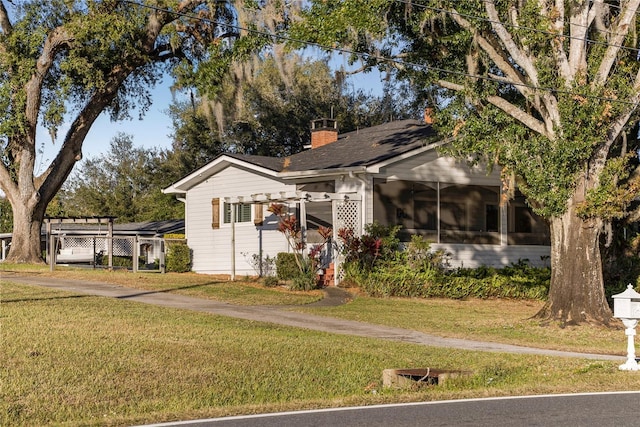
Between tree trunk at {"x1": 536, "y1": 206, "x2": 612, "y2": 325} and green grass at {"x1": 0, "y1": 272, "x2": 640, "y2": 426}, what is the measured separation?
0.62m

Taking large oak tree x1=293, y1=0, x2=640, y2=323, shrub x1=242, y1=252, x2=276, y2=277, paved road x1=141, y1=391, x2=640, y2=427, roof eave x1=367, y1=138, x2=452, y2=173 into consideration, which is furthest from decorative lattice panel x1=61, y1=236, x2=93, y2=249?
paved road x1=141, y1=391, x2=640, y2=427

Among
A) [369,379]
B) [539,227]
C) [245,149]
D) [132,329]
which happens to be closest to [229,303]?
[132,329]

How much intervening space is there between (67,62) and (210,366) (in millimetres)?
21019

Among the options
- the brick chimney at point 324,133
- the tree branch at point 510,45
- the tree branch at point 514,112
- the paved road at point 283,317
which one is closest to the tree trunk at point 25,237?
the paved road at point 283,317

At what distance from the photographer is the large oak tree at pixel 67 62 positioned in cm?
3058

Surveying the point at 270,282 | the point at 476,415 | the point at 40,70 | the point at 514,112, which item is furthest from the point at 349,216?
the point at 476,415

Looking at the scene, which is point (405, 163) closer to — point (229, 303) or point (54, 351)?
point (229, 303)

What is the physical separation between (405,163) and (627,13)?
9445 millimetres

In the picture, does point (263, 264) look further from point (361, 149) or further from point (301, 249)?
point (361, 149)

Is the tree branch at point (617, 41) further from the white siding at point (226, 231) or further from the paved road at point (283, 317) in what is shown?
the white siding at point (226, 231)

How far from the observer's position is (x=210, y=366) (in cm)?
1242

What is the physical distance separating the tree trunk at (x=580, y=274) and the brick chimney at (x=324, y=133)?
14882 millimetres

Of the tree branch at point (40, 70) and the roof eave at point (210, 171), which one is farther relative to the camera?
the tree branch at point (40, 70)

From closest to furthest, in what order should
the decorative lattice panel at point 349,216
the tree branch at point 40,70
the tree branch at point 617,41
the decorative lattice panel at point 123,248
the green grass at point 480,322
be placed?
1. the green grass at point 480,322
2. the tree branch at point 617,41
3. the decorative lattice panel at point 349,216
4. the tree branch at point 40,70
5. the decorative lattice panel at point 123,248
